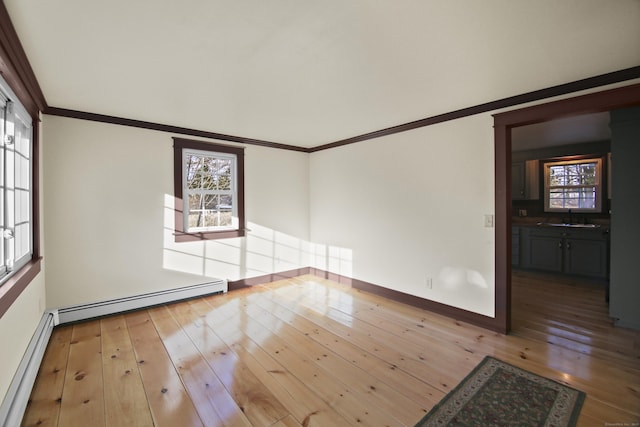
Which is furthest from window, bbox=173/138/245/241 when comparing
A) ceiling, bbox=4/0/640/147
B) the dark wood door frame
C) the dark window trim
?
the dark wood door frame

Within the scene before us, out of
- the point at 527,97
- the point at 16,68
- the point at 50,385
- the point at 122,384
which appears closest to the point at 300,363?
the point at 122,384

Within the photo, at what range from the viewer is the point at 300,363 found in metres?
2.45

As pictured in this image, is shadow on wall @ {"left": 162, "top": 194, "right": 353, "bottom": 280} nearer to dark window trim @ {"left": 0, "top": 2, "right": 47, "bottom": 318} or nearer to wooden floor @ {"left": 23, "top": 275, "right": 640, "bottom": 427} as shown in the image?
wooden floor @ {"left": 23, "top": 275, "right": 640, "bottom": 427}

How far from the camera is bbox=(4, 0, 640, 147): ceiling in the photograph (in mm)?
1608

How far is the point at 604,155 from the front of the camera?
5.18m

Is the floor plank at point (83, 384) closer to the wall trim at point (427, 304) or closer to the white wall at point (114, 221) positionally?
the white wall at point (114, 221)

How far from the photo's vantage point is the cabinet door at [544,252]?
16.9ft

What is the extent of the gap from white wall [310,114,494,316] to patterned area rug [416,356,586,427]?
1.00 meters

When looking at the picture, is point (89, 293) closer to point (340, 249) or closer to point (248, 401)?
point (248, 401)

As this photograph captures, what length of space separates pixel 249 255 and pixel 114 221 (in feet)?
6.16

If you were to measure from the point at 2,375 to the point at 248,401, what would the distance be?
147cm

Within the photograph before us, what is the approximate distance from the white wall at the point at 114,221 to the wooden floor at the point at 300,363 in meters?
0.44

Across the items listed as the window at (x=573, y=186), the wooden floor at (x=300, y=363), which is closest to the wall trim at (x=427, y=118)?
the wooden floor at (x=300, y=363)

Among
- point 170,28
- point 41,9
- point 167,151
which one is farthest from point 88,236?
point 170,28
